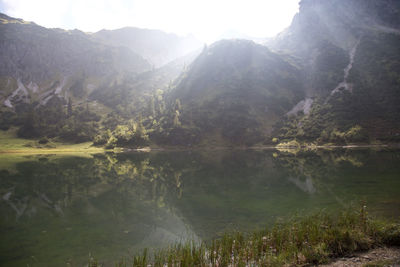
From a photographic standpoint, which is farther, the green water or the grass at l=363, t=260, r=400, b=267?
the green water

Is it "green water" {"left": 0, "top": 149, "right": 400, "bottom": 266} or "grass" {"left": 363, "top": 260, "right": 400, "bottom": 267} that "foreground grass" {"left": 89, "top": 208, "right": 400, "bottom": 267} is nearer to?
"grass" {"left": 363, "top": 260, "right": 400, "bottom": 267}

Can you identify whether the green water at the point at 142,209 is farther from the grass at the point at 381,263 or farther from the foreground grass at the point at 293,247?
the grass at the point at 381,263

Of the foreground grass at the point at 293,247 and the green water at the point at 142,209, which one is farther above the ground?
the foreground grass at the point at 293,247

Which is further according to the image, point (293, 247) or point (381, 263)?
point (293, 247)

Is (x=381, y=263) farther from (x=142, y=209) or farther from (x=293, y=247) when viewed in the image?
(x=142, y=209)

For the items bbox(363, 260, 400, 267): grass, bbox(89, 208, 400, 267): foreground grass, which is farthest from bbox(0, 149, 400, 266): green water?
bbox(363, 260, 400, 267): grass

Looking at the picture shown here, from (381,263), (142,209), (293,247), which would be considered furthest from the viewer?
(142,209)

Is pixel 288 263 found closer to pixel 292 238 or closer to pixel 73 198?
pixel 292 238

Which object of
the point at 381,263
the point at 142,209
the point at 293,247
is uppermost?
the point at 381,263

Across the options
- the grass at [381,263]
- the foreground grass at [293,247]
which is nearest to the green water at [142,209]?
the foreground grass at [293,247]

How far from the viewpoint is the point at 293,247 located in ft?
47.0

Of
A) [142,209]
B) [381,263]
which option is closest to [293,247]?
[381,263]

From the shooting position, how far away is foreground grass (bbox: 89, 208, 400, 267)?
1338cm

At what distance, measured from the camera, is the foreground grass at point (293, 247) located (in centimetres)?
1338
